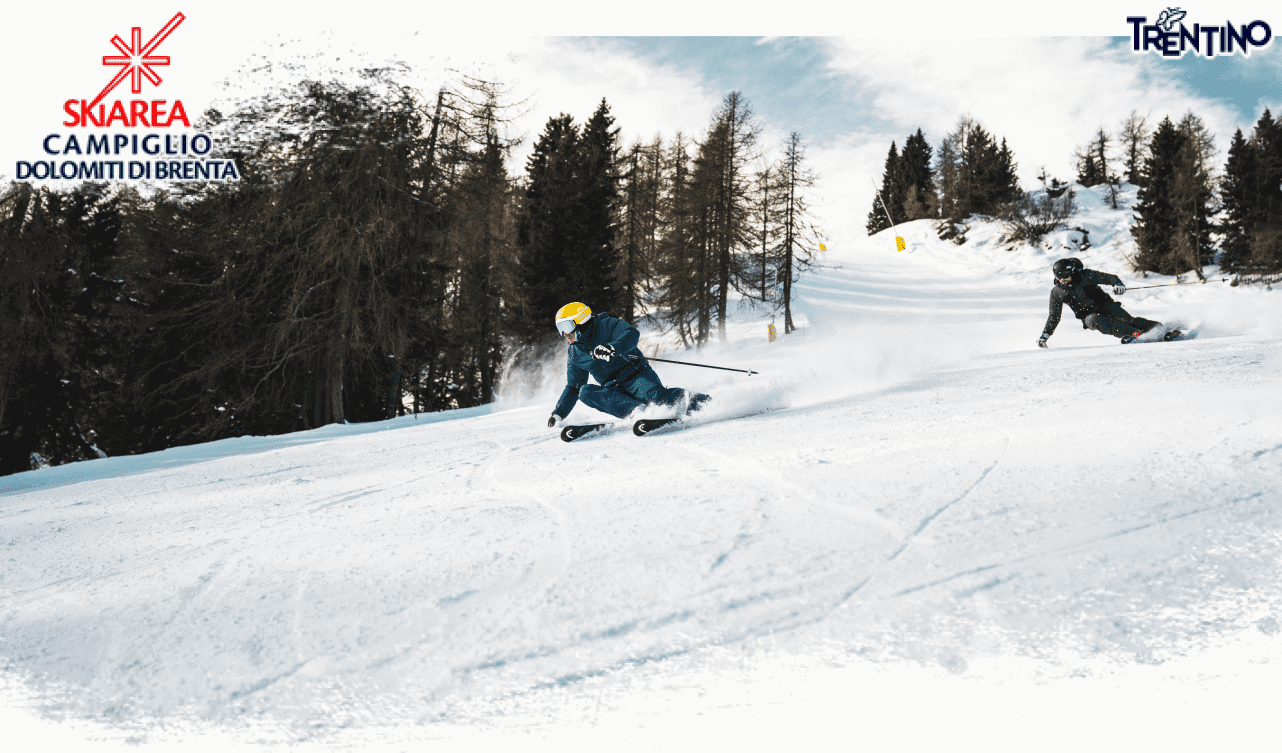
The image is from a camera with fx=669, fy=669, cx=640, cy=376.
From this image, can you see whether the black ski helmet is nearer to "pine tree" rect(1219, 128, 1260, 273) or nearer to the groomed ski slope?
the groomed ski slope

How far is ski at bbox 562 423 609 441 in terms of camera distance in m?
6.98

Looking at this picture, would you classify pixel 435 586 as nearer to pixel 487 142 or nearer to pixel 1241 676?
pixel 1241 676

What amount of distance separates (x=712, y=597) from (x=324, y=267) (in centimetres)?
1442

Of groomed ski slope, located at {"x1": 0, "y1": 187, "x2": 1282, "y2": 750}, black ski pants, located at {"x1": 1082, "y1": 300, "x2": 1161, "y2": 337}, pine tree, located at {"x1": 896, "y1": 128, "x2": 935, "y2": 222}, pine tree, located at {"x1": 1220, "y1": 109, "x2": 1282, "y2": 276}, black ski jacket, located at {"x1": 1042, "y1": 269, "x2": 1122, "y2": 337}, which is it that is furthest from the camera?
pine tree, located at {"x1": 896, "y1": 128, "x2": 935, "y2": 222}

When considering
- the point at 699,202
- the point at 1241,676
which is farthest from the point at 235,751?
the point at 699,202

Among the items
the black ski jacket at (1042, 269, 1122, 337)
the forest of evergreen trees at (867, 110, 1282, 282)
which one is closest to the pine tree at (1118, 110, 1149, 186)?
the forest of evergreen trees at (867, 110, 1282, 282)

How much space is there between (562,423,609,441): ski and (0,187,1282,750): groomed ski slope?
3.65ft

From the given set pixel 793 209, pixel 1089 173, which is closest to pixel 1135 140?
pixel 1089 173

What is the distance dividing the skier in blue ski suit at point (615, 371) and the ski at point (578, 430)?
0.22 m

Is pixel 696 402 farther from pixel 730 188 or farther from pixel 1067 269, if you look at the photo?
pixel 730 188

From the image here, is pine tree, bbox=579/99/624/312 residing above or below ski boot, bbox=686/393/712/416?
above

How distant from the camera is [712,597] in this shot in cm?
286

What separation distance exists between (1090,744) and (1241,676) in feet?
2.11

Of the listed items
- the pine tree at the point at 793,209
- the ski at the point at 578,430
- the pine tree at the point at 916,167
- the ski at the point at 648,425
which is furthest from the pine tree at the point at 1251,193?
the pine tree at the point at 916,167
